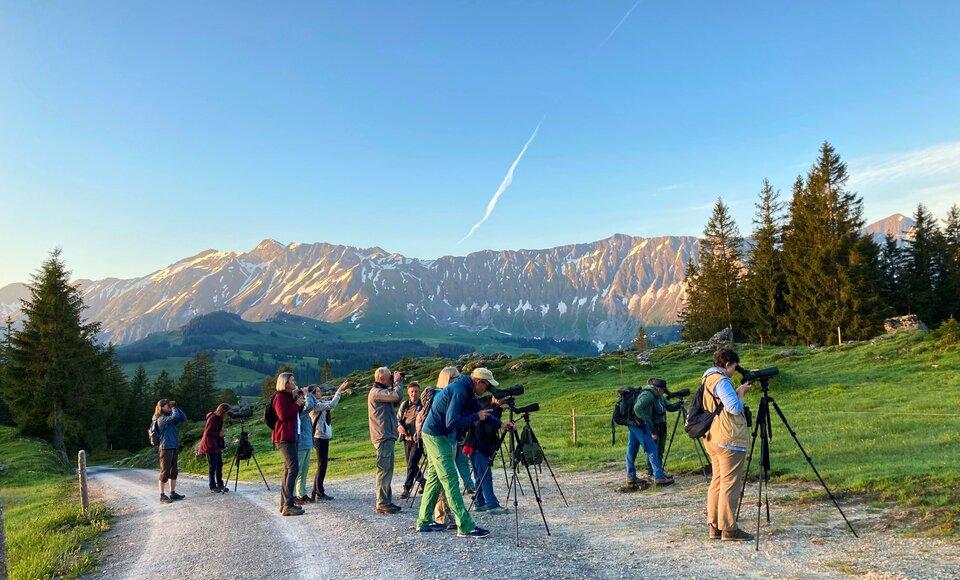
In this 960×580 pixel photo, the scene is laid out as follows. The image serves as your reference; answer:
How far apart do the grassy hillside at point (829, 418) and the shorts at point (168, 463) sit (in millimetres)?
6133

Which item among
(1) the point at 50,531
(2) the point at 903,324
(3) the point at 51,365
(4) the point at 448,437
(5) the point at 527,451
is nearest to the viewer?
(4) the point at 448,437

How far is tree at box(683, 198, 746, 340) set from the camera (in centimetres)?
6531

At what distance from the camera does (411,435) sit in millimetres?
13578

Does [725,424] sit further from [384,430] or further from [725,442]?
[384,430]

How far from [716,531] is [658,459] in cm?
478

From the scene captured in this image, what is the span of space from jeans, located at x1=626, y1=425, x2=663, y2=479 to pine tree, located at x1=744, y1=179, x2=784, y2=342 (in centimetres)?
5185

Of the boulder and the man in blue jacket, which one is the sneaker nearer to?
the man in blue jacket

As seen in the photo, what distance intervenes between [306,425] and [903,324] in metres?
48.8

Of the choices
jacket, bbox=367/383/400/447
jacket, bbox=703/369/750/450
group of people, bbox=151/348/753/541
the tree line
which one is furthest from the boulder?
jacket, bbox=367/383/400/447

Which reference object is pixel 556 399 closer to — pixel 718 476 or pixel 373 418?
pixel 373 418

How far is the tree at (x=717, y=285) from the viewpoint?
6531cm

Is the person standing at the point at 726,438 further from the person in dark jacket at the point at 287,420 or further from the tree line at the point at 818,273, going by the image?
the tree line at the point at 818,273

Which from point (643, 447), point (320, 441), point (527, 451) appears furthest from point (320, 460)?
point (643, 447)

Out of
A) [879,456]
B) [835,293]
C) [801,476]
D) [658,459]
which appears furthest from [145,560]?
[835,293]
